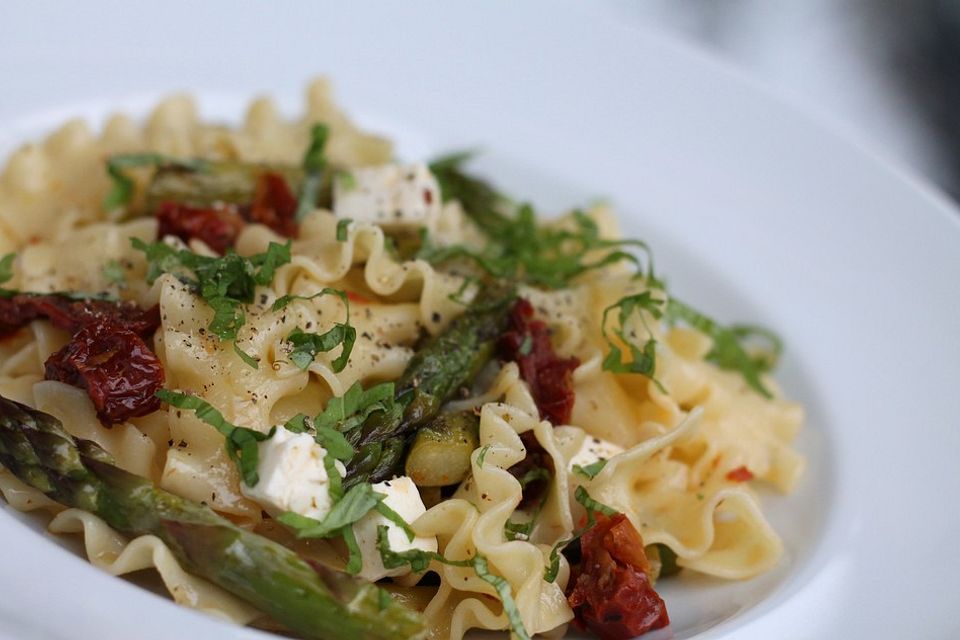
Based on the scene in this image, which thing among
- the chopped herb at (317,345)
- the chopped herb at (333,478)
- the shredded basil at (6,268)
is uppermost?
the chopped herb at (317,345)

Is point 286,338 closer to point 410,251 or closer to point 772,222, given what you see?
point 410,251

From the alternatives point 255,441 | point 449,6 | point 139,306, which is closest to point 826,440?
point 255,441

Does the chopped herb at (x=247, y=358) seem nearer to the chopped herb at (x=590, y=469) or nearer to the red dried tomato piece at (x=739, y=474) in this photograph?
the chopped herb at (x=590, y=469)

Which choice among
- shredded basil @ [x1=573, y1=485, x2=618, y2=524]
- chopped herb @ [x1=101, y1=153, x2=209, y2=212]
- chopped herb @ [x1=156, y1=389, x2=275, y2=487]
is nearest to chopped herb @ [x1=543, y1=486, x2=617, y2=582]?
shredded basil @ [x1=573, y1=485, x2=618, y2=524]

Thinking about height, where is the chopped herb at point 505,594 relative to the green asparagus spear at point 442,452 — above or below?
below

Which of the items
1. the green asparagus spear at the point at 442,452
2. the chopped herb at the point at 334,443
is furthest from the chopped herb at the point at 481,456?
the chopped herb at the point at 334,443

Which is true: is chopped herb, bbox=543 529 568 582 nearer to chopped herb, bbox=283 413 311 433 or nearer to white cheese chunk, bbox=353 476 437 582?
white cheese chunk, bbox=353 476 437 582
